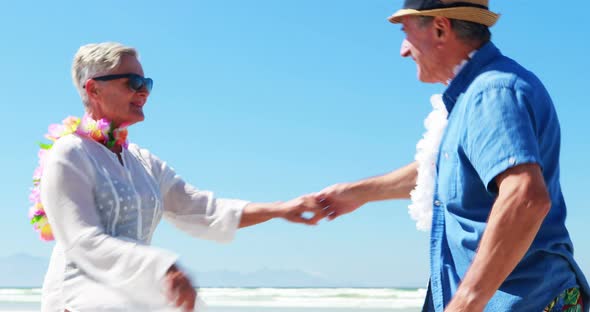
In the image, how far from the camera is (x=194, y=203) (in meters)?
3.70

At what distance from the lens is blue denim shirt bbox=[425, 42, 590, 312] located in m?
2.08

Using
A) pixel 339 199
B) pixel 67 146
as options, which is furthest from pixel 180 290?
pixel 339 199

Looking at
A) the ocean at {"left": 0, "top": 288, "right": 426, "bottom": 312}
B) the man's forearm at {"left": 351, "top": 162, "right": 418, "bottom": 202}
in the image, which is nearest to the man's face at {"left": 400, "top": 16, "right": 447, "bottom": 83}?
the man's forearm at {"left": 351, "top": 162, "right": 418, "bottom": 202}

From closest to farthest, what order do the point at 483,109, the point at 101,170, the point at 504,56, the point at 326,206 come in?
the point at 483,109
the point at 504,56
the point at 101,170
the point at 326,206

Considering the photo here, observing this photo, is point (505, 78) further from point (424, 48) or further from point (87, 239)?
point (87, 239)

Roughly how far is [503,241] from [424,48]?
795 mm

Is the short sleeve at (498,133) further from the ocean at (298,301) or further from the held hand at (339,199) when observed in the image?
the ocean at (298,301)

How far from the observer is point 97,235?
2900mm

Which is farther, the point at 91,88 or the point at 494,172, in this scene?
the point at 91,88

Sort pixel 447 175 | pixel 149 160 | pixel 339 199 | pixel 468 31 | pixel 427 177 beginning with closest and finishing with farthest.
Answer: pixel 447 175, pixel 468 31, pixel 427 177, pixel 149 160, pixel 339 199

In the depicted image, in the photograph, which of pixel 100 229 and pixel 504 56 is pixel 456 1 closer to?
pixel 504 56

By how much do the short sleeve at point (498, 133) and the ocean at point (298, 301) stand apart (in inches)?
437

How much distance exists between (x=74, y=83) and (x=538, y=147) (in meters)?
2.04

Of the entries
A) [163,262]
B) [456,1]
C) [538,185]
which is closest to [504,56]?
[456,1]
